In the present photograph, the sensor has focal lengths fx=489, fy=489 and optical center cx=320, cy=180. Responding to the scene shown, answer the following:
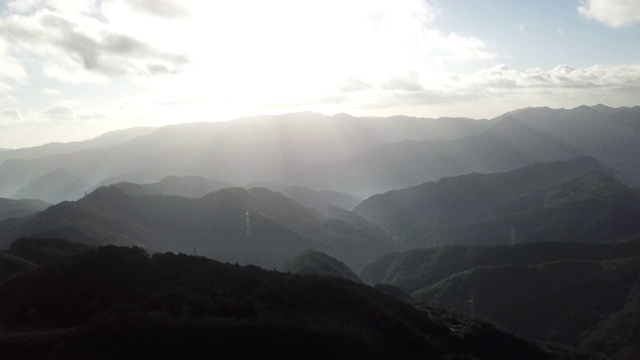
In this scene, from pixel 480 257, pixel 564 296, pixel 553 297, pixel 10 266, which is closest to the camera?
pixel 10 266

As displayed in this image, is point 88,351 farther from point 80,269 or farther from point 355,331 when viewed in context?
point 355,331

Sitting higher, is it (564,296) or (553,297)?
(564,296)

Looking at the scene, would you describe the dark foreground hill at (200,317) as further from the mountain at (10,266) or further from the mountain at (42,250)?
the mountain at (42,250)

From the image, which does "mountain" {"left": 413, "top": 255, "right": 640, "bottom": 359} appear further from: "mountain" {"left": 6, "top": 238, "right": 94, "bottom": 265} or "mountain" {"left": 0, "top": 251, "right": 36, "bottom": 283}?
"mountain" {"left": 0, "top": 251, "right": 36, "bottom": 283}

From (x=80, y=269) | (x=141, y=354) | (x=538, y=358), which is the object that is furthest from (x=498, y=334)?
(x=80, y=269)

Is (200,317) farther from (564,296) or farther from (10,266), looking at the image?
(564,296)

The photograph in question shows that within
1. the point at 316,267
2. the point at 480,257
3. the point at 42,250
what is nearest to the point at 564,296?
the point at 480,257

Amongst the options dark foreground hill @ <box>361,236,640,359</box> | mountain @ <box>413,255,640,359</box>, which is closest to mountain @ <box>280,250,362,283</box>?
dark foreground hill @ <box>361,236,640,359</box>
